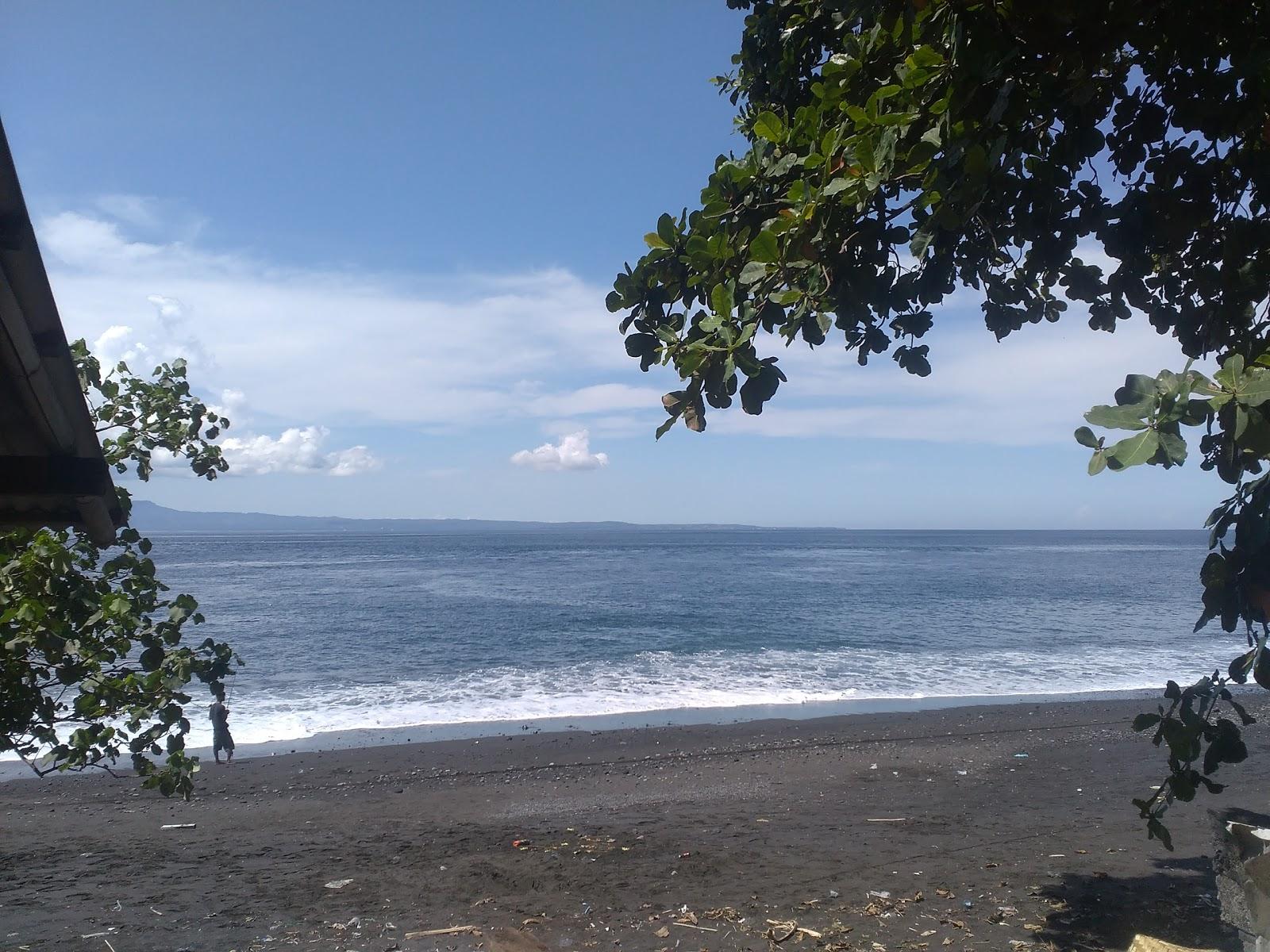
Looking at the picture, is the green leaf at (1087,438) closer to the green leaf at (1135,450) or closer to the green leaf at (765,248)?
the green leaf at (1135,450)

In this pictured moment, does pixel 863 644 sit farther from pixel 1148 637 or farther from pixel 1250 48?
pixel 1250 48

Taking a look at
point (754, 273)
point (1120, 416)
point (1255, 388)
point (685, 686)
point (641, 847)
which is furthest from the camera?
point (685, 686)

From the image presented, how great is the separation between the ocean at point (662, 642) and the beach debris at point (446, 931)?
971 cm

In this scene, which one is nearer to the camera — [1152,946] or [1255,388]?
[1255,388]

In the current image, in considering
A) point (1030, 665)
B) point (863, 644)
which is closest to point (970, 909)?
point (1030, 665)

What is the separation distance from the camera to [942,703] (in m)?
17.2

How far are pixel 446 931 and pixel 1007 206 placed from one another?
590cm

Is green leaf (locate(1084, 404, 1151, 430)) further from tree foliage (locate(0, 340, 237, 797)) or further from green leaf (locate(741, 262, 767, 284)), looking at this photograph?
tree foliage (locate(0, 340, 237, 797))

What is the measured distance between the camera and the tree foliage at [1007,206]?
116 inches

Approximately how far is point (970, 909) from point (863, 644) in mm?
21297

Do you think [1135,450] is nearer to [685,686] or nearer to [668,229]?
[668,229]

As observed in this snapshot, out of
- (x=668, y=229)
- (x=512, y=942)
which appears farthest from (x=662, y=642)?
(x=668, y=229)

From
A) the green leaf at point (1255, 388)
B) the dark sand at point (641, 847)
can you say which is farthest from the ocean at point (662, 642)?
the green leaf at point (1255, 388)

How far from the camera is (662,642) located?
2750cm
